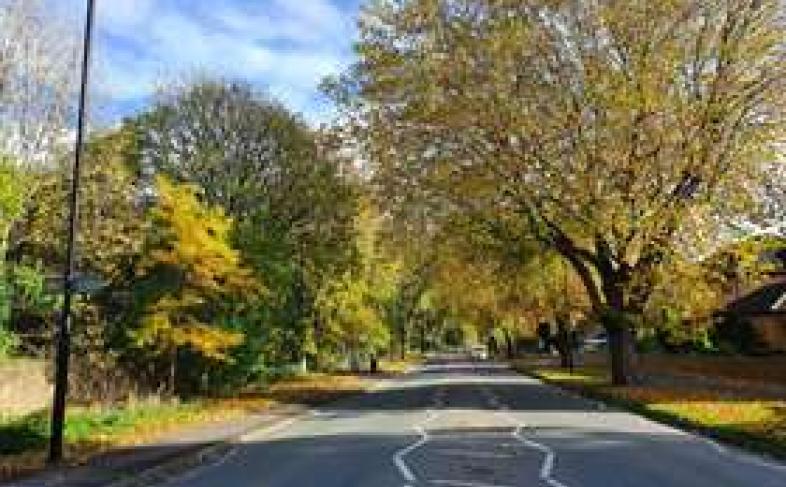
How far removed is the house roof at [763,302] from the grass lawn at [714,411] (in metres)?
21.3

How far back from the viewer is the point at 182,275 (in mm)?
41625

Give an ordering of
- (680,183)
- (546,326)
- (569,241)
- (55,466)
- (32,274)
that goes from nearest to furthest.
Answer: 1. (55,466)
2. (32,274)
3. (680,183)
4. (569,241)
5. (546,326)

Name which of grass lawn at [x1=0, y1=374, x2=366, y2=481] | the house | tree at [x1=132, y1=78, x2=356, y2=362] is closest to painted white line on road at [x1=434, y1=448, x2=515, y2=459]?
grass lawn at [x1=0, y1=374, x2=366, y2=481]

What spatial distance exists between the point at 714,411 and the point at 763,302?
38.0 metres

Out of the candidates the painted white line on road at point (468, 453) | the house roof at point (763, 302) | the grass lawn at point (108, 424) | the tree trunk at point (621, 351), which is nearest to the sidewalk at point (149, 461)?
the grass lawn at point (108, 424)

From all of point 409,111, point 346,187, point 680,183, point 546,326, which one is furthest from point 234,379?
point 546,326

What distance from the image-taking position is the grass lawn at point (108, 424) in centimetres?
2242

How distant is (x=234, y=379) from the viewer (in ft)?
169

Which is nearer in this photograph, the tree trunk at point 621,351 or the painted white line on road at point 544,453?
the painted white line on road at point 544,453

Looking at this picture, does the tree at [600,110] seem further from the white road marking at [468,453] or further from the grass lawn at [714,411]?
the white road marking at [468,453]

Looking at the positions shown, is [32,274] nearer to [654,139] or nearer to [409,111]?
[409,111]

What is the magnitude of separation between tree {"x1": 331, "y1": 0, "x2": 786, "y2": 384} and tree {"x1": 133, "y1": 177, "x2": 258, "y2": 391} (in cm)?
727

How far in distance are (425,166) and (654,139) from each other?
24.9ft

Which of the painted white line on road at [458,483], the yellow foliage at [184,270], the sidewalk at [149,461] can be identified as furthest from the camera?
the yellow foliage at [184,270]
